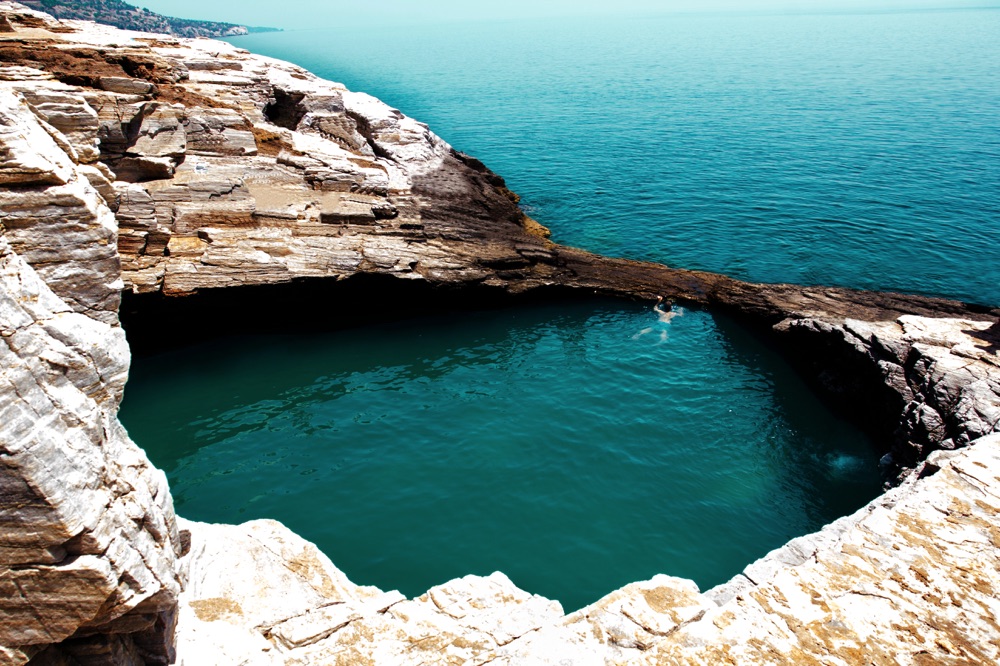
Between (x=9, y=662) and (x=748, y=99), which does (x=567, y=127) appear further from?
(x=9, y=662)

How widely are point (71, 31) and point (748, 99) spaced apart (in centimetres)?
8396

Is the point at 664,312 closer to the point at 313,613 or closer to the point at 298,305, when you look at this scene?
the point at 298,305

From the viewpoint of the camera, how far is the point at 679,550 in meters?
20.6

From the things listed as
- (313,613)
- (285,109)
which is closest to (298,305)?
(285,109)

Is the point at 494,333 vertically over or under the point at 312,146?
under

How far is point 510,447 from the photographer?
25047mm

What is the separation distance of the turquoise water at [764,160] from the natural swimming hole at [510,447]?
40.7 ft

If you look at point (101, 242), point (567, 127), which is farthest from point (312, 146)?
point (567, 127)

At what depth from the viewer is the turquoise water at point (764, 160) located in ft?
134

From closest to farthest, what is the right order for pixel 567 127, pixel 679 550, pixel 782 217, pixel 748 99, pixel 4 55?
pixel 679 550 → pixel 4 55 → pixel 782 217 → pixel 567 127 → pixel 748 99

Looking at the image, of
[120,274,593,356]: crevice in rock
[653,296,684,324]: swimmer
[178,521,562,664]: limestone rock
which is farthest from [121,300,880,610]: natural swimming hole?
[178,521,562,664]: limestone rock

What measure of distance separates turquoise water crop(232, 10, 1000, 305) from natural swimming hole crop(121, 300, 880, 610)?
12.4m

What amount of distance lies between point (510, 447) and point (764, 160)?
161 ft

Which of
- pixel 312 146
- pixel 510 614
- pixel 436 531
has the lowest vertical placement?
pixel 436 531
